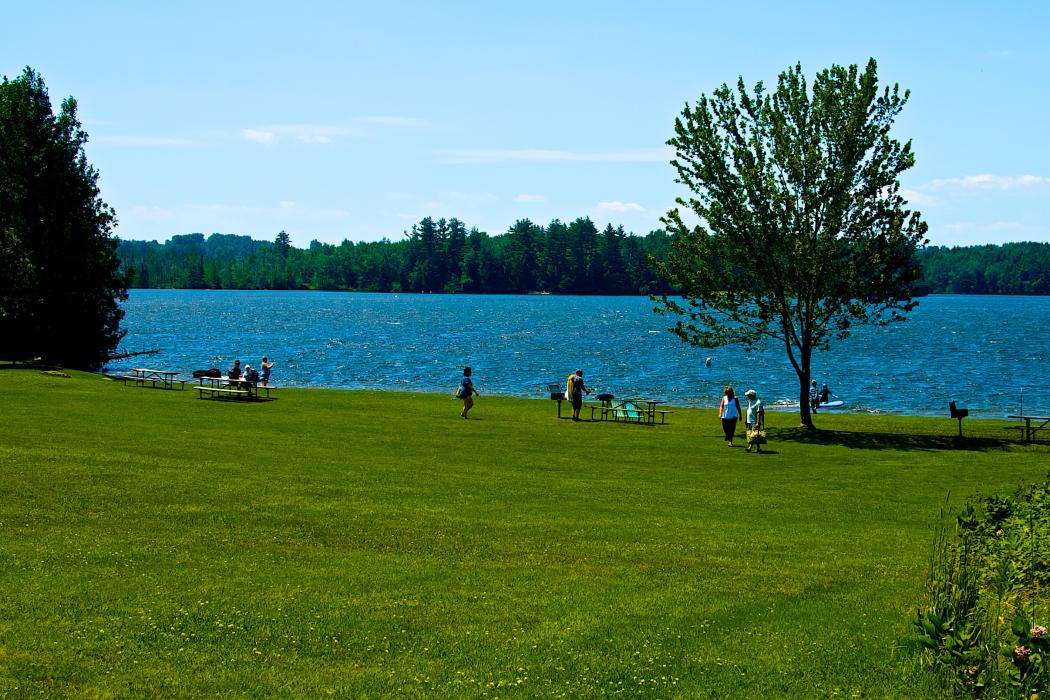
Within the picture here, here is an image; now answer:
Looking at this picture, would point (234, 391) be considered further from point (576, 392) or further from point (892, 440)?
point (892, 440)

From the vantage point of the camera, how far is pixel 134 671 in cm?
991

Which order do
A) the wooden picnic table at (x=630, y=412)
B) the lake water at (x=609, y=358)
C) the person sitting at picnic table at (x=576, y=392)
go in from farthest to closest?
the lake water at (x=609, y=358), the wooden picnic table at (x=630, y=412), the person sitting at picnic table at (x=576, y=392)

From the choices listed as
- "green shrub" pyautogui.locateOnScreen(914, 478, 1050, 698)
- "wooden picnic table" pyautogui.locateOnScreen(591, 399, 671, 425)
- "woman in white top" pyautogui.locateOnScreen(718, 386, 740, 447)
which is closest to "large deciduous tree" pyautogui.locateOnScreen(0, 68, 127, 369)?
"wooden picnic table" pyautogui.locateOnScreen(591, 399, 671, 425)

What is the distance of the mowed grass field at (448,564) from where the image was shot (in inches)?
404

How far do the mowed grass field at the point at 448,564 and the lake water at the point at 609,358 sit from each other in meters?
34.9

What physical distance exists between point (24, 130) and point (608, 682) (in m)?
60.4

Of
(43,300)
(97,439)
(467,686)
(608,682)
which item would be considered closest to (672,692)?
(608,682)

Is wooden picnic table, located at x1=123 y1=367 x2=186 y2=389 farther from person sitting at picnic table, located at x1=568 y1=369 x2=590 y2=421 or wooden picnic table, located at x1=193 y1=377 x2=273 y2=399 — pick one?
person sitting at picnic table, located at x1=568 y1=369 x2=590 y2=421

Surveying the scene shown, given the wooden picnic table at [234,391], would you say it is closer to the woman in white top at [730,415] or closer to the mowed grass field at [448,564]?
the mowed grass field at [448,564]

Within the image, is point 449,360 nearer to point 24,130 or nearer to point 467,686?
point 24,130

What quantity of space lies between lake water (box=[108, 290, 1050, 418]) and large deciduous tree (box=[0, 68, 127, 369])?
14185 mm

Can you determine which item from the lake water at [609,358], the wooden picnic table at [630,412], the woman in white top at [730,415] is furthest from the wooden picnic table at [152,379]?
the woman in white top at [730,415]

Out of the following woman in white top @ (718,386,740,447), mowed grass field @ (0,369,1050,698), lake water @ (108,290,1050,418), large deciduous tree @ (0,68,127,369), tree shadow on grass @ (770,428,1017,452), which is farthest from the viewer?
lake water @ (108,290,1050,418)

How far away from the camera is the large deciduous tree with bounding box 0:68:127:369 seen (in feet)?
191
